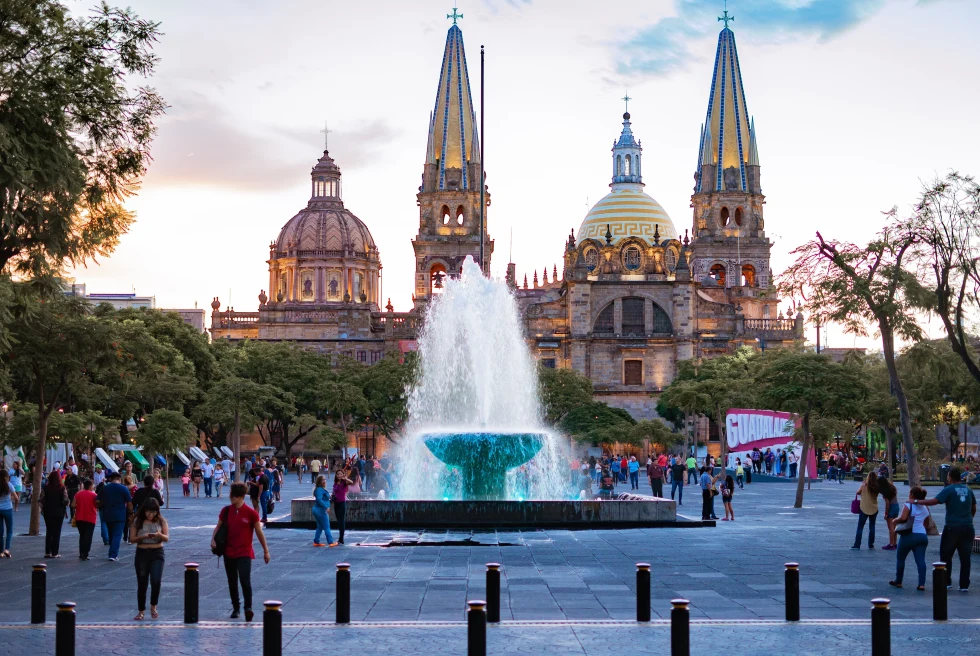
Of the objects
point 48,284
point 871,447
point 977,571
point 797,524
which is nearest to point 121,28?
point 48,284

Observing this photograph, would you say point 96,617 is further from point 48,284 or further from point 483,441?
point 483,441

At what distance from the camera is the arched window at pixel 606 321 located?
3885 inches

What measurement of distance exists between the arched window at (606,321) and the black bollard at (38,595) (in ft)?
285

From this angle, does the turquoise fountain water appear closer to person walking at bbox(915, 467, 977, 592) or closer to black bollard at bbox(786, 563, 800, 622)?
person walking at bbox(915, 467, 977, 592)

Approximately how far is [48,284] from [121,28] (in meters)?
4.31

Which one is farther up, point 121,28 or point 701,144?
point 701,144

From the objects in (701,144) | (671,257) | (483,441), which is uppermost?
(701,144)

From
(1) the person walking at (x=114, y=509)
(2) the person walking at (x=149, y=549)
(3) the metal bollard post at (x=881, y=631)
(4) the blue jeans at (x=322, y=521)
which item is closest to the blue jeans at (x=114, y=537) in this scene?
(1) the person walking at (x=114, y=509)

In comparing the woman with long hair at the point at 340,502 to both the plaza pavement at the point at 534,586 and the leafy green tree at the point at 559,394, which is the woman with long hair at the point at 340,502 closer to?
the plaza pavement at the point at 534,586

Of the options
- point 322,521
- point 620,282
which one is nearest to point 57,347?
point 322,521

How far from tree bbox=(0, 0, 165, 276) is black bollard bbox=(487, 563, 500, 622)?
766 centimetres

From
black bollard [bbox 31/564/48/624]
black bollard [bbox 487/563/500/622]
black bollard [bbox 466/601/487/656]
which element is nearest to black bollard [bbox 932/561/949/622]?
black bollard [bbox 487/563/500/622]

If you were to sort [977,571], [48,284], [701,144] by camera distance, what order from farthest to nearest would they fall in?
[701,144], [48,284], [977,571]

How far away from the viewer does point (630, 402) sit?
9688cm
